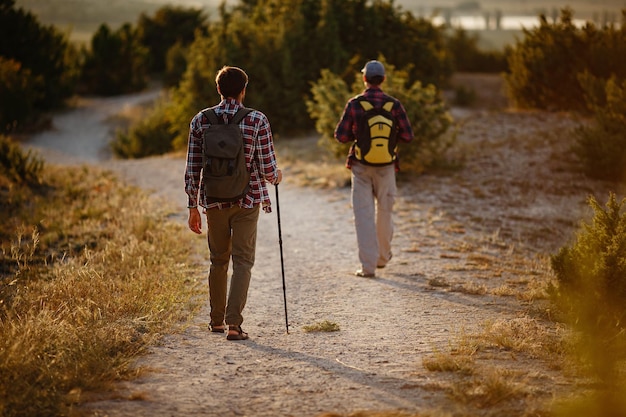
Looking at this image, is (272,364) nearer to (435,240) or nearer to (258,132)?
(258,132)

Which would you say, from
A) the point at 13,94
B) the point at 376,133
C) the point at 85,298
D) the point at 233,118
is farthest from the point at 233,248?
the point at 13,94

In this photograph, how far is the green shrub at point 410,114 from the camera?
43.4 ft

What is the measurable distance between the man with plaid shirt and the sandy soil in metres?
0.43

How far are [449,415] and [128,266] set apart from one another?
4634 millimetres

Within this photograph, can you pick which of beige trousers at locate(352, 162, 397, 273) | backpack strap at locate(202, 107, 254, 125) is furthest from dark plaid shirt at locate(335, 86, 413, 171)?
backpack strap at locate(202, 107, 254, 125)

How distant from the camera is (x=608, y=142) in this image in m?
13.6

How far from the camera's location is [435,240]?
9.92m

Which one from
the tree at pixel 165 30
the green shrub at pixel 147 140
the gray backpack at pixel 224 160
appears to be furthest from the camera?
the tree at pixel 165 30

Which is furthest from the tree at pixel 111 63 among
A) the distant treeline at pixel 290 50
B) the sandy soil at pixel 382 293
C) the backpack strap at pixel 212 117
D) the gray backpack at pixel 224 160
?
the gray backpack at pixel 224 160

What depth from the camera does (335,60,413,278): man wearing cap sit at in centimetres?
771

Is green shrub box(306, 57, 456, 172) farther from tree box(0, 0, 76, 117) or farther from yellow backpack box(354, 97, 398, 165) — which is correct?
tree box(0, 0, 76, 117)

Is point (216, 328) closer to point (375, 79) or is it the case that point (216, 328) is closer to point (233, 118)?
point (233, 118)

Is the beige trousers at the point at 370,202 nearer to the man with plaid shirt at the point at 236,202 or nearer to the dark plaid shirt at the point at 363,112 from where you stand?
the dark plaid shirt at the point at 363,112

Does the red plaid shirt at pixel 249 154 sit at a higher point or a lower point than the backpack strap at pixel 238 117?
lower
